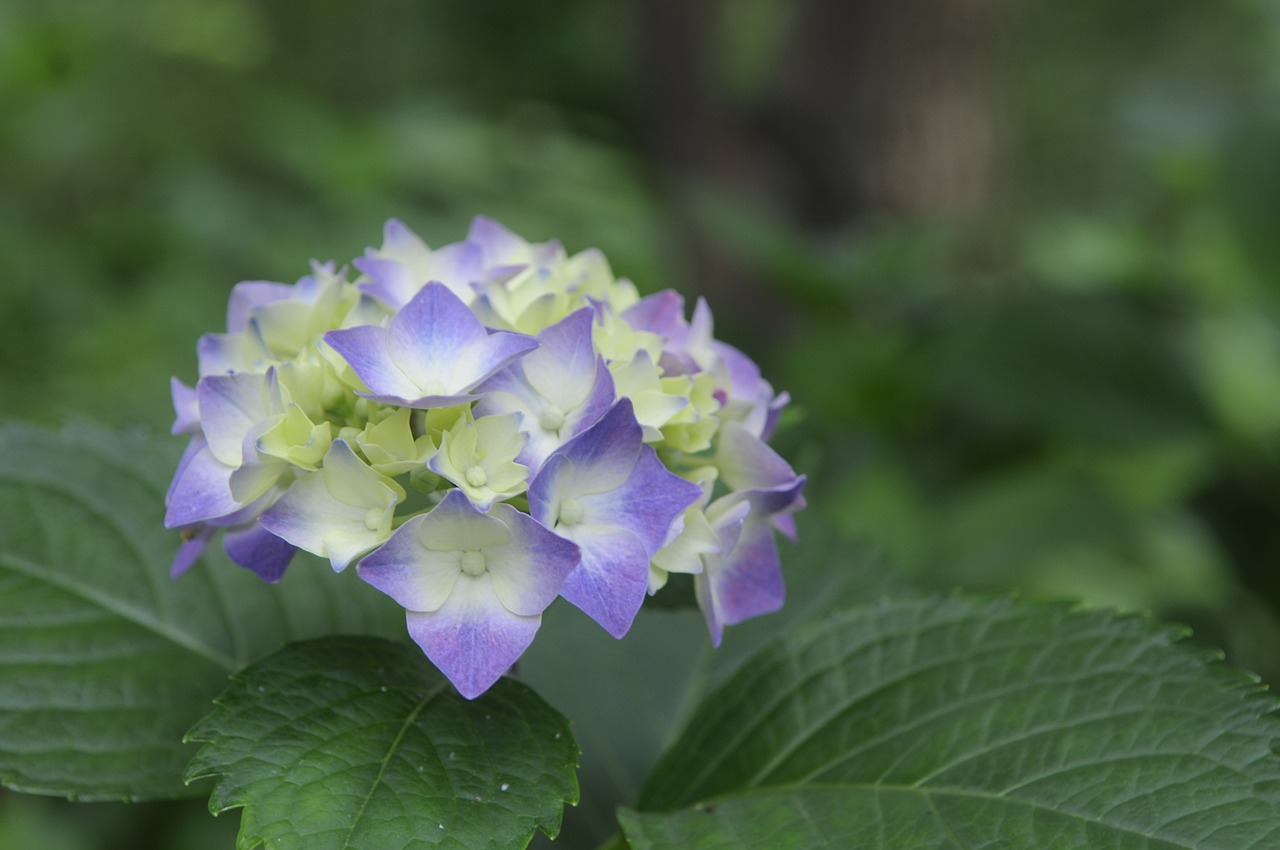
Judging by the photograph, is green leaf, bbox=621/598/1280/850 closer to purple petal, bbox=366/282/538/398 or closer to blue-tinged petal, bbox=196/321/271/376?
purple petal, bbox=366/282/538/398

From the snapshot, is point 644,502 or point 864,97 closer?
point 644,502

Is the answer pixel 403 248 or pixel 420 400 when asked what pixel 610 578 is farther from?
pixel 403 248

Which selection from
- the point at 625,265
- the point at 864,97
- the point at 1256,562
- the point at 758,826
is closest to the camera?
the point at 758,826

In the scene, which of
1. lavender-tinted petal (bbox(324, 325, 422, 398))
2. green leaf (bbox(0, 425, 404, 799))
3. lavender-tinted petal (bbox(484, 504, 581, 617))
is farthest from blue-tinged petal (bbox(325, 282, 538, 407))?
green leaf (bbox(0, 425, 404, 799))

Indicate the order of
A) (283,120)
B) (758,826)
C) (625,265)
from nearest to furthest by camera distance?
(758,826), (625,265), (283,120)

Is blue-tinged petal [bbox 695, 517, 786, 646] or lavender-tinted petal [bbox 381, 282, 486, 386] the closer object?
lavender-tinted petal [bbox 381, 282, 486, 386]

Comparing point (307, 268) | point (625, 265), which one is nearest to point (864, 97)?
point (625, 265)

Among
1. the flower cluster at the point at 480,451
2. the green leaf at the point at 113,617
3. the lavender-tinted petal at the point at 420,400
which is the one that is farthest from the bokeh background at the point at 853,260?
the green leaf at the point at 113,617

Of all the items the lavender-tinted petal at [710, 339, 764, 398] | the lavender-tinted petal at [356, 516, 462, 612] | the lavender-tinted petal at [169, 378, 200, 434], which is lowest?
the lavender-tinted petal at [169, 378, 200, 434]

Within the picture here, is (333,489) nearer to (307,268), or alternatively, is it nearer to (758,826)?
(758,826)
